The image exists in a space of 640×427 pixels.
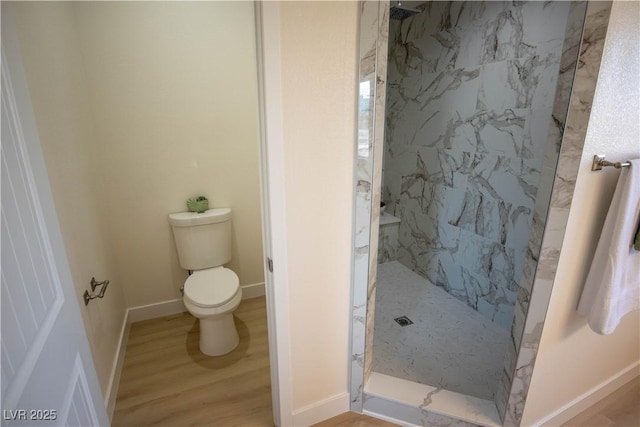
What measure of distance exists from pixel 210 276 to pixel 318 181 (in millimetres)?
1312

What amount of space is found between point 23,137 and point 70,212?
2.78 ft

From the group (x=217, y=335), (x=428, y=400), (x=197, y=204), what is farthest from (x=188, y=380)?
(x=428, y=400)

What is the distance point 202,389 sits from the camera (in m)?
1.92

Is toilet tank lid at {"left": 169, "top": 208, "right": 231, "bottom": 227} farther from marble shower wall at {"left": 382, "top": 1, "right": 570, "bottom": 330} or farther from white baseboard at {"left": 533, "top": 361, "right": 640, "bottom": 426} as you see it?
white baseboard at {"left": 533, "top": 361, "right": 640, "bottom": 426}

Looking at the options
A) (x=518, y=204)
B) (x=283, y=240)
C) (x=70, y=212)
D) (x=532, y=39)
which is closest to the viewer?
(x=283, y=240)

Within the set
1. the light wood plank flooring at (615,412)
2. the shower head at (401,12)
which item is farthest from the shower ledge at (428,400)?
the shower head at (401,12)

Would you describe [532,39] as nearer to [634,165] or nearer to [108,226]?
[634,165]

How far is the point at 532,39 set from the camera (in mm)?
1988

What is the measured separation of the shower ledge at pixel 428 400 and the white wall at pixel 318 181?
22cm

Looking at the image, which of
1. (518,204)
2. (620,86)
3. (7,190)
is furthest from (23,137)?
(518,204)

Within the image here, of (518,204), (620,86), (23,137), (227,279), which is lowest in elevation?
(227,279)

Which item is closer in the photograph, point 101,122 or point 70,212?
point 70,212

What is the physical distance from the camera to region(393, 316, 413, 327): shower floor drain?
2.44m

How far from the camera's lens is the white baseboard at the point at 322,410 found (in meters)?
1.65
